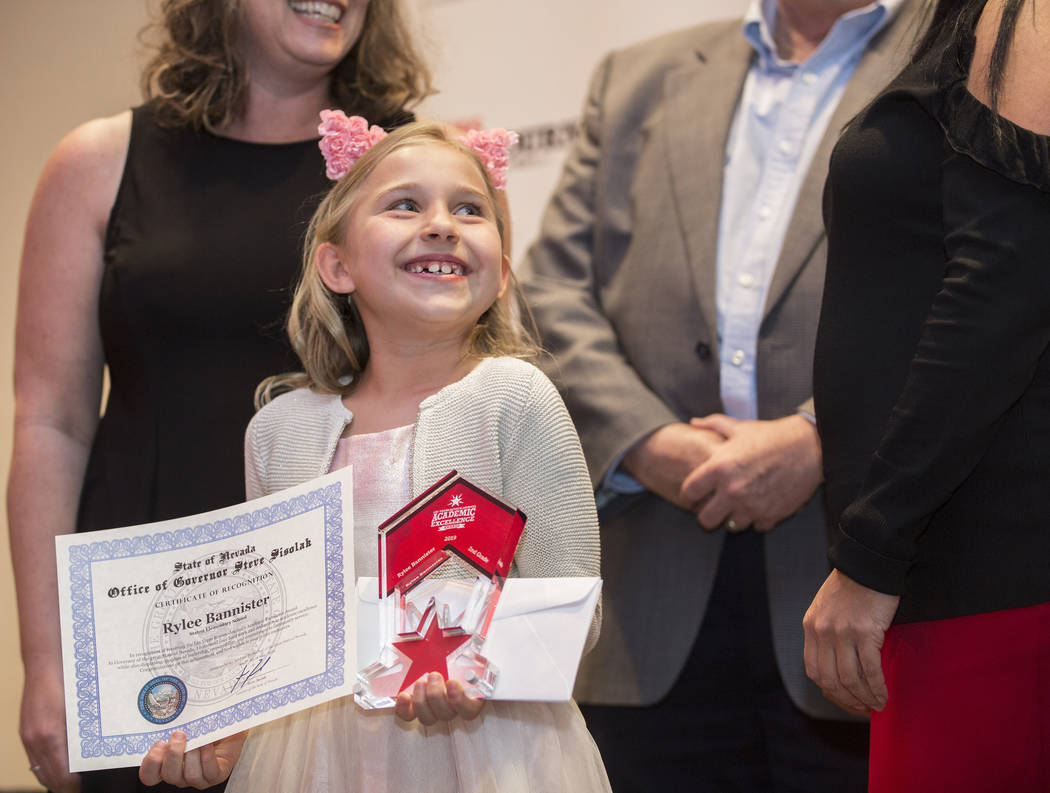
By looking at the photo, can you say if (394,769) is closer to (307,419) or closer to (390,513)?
(390,513)

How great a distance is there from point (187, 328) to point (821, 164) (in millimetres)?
1072

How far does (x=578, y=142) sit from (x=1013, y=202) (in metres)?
1.29

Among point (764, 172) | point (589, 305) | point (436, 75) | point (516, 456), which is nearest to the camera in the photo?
point (516, 456)

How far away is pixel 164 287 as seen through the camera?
1.79m

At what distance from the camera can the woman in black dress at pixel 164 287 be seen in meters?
1.78

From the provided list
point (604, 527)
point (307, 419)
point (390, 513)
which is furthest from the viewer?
point (604, 527)

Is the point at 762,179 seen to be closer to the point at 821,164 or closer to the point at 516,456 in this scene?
the point at 821,164

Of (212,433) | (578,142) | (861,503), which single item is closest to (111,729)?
(212,433)

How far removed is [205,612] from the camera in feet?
4.17

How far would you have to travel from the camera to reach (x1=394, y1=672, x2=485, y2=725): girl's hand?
3.79ft

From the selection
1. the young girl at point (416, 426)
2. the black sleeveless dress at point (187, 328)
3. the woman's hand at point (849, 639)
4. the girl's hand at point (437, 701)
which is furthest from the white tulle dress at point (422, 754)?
the black sleeveless dress at point (187, 328)

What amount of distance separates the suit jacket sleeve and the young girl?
0.32m

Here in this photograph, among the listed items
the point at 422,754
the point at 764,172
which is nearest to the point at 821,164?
the point at 764,172
